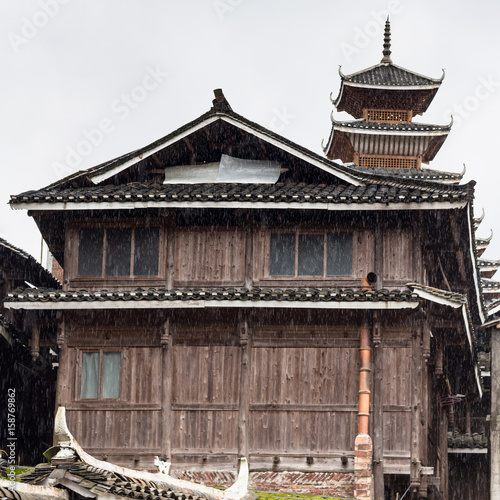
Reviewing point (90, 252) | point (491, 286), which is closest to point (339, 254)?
point (90, 252)

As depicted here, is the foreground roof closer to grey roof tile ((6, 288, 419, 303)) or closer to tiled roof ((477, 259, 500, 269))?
grey roof tile ((6, 288, 419, 303))

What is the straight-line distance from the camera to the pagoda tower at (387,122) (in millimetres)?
39469

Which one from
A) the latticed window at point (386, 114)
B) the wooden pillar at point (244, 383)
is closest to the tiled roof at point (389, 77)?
the latticed window at point (386, 114)

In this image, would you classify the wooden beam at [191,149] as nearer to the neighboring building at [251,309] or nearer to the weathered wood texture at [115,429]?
the neighboring building at [251,309]

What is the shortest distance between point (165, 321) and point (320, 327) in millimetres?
3458

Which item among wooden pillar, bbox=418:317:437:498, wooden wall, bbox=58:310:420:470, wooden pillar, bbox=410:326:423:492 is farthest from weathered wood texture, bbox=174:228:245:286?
wooden pillar, bbox=418:317:437:498

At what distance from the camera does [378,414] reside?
77.7 feet

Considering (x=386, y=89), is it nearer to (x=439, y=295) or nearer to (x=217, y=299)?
(x=439, y=295)

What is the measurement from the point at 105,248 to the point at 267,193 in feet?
13.5

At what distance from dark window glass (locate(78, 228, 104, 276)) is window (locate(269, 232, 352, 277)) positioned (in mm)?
3997

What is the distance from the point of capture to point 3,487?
1380cm

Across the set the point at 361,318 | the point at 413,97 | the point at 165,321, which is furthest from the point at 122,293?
the point at 413,97

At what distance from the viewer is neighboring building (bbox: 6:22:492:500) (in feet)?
77.4

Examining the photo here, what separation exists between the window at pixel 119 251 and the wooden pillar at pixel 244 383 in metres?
2.58
